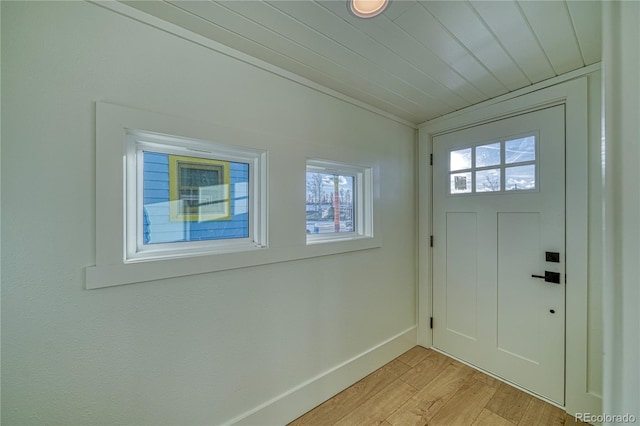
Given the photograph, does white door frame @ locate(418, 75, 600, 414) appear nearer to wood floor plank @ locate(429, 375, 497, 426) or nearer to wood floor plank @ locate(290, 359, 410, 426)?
wood floor plank @ locate(429, 375, 497, 426)

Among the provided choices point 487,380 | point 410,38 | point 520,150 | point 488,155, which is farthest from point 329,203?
point 487,380

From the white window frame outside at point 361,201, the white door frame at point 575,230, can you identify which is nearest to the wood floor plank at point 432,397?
the white door frame at point 575,230

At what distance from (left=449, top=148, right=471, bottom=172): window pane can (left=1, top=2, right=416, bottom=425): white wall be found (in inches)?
50.2

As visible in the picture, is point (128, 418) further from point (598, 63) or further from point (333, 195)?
point (598, 63)

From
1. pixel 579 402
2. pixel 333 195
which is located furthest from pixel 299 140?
pixel 579 402

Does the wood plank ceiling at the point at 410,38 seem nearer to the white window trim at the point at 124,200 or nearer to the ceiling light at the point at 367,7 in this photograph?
the ceiling light at the point at 367,7

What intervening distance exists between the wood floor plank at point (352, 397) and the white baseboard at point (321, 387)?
31 mm

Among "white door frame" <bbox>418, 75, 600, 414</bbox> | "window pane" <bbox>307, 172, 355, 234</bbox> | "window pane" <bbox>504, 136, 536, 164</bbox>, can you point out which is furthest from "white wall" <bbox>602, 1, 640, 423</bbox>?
"window pane" <bbox>504, 136, 536, 164</bbox>

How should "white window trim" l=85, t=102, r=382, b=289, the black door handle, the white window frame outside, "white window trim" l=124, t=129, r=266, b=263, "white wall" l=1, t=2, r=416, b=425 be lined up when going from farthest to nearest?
the white window frame outside → the black door handle → "white window trim" l=124, t=129, r=266, b=263 → "white window trim" l=85, t=102, r=382, b=289 → "white wall" l=1, t=2, r=416, b=425

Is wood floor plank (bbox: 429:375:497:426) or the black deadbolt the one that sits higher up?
the black deadbolt

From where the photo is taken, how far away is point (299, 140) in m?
1.66

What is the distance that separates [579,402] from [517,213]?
1.27 m

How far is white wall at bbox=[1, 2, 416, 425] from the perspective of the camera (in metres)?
0.94

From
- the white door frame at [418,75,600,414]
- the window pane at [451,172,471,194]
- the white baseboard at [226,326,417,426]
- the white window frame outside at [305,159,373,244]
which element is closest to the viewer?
the white baseboard at [226,326,417,426]
